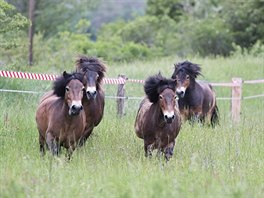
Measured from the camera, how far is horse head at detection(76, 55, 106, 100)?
1164 cm

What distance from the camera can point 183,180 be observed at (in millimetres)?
7926

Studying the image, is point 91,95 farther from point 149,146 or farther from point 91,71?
point 149,146

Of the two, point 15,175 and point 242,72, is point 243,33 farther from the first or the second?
point 15,175

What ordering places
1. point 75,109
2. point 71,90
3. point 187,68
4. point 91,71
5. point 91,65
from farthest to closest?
1. point 187,68
2. point 91,65
3. point 91,71
4. point 71,90
5. point 75,109

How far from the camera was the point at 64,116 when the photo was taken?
34.1 ft

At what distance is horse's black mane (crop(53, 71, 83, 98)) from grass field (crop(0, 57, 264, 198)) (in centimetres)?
97

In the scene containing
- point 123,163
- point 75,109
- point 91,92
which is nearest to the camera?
point 123,163

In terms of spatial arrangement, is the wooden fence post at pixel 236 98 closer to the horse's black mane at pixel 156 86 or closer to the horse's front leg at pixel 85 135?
the horse's front leg at pixel 85 135

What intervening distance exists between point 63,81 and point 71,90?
38 centimetres

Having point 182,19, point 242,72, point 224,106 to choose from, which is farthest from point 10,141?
point 182,19

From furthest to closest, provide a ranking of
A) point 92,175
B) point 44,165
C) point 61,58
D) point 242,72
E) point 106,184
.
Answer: point 61,58 → point 242,72 → point 44,165 → point 92,175 → point 106,184

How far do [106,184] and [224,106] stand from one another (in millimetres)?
13353

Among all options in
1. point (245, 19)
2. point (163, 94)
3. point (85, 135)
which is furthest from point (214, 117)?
point (245, 19)

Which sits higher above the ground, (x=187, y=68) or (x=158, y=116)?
(x=187, y=68)
